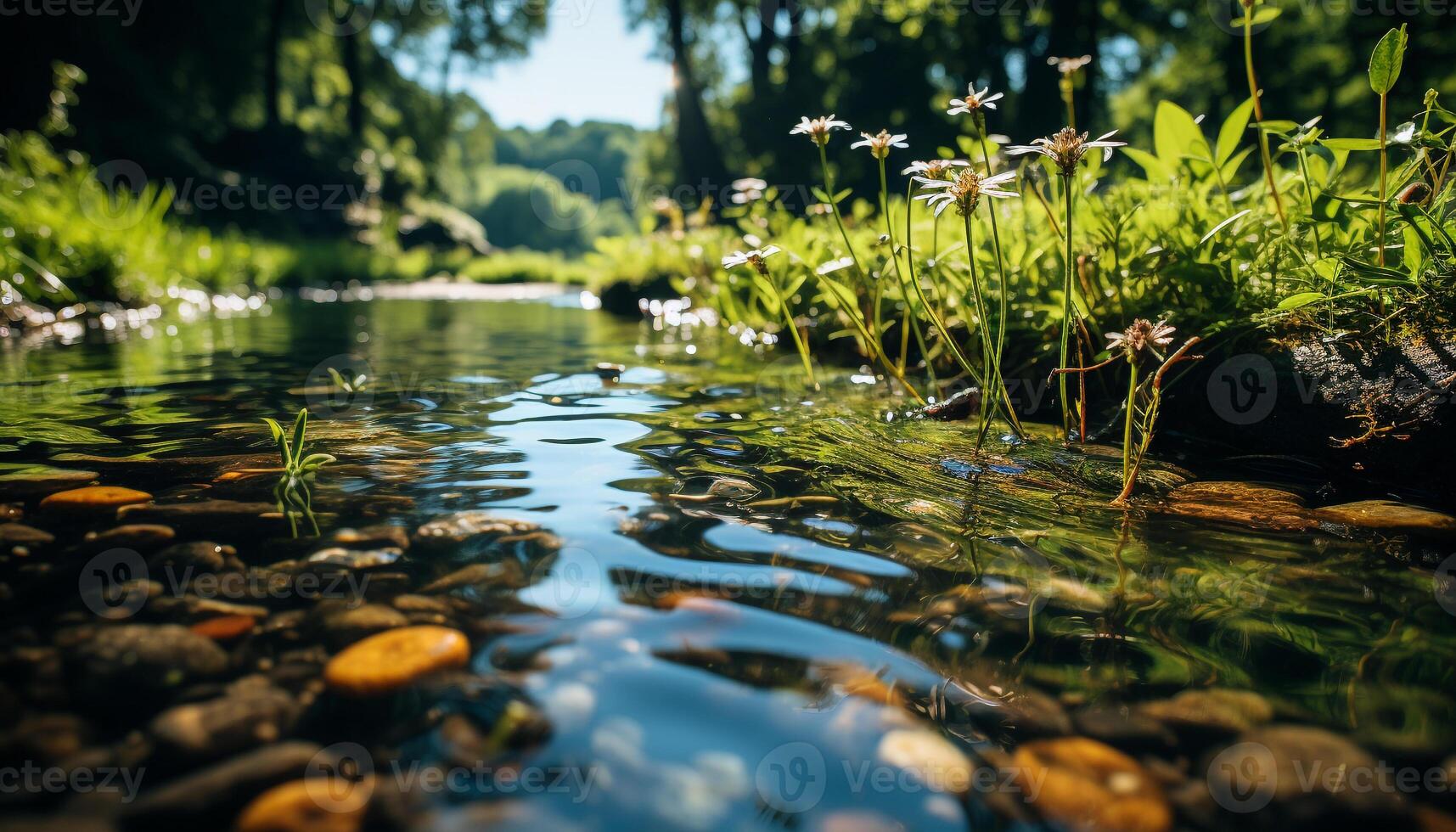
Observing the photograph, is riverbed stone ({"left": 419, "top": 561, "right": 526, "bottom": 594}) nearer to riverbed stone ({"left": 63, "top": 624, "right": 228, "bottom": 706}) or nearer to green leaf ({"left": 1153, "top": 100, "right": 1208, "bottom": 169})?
riverbed stone ({"left": 63, "top": 624, "right": 228, "bottom": 706})

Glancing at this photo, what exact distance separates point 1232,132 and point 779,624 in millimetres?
2787

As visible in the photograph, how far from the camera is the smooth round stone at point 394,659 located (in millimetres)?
1092

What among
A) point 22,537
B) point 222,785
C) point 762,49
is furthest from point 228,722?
point 762,49

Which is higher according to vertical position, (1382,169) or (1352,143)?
(1352,143)

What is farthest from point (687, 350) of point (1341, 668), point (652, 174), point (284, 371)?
point (652, 174)

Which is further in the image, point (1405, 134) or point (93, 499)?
point (1405, 134)

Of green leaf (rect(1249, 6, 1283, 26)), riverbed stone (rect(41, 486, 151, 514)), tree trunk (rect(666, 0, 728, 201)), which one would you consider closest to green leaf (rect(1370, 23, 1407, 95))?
green leaf (rect(1249, 6, 1283, 26))

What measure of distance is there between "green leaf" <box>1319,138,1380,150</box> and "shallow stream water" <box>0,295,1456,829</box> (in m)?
0.98

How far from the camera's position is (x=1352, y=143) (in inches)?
88.7

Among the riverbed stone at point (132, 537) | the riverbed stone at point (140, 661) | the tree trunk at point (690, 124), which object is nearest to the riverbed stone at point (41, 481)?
the riverbed stone at point (132, 537)

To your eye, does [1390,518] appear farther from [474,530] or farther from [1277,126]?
[474,530]

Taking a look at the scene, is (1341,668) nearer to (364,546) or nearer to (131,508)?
(364,546)

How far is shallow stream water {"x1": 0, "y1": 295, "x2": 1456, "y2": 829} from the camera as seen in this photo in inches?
37.3

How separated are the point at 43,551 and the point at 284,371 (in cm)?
282
